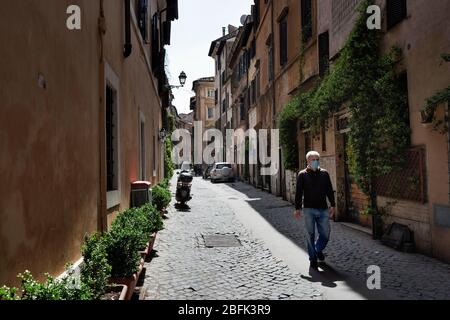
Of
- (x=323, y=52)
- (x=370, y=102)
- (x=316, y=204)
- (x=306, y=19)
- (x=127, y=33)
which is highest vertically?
(x=306, y=19)

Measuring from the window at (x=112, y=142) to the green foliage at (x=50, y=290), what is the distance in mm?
4236

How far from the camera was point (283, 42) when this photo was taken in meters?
17.0

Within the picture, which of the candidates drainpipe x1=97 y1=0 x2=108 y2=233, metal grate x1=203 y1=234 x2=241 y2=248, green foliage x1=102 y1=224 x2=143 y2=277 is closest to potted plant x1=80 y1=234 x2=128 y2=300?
green foliage x1=102 y1=224 x2=143 y2=277

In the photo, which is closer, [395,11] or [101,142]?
[101,142]

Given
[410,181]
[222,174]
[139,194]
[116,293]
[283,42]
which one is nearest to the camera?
[116,293]

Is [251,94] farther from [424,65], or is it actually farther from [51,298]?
[51,298]

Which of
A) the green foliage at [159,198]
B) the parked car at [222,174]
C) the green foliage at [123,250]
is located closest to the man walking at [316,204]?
the green foliage at [123,250]

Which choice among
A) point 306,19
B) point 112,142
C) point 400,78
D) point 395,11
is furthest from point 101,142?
point 306,19

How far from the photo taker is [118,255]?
486 centimetres

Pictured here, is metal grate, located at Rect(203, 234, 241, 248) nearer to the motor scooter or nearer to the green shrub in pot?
the green shrub in pot

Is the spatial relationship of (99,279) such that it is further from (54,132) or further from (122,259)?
(54,132)

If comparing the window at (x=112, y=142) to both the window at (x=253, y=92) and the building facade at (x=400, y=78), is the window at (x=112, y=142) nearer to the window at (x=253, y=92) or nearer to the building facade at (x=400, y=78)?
the building facade at (x=400, y=78)

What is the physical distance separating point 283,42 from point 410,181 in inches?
420
